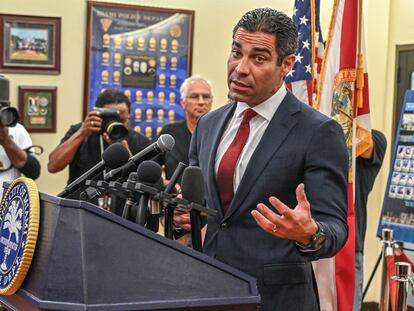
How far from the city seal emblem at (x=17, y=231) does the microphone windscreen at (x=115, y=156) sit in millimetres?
232

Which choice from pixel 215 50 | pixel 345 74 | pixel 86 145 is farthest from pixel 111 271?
pixel 215 50

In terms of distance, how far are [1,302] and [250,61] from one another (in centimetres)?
75

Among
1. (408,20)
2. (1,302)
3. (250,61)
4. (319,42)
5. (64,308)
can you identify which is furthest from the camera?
(408,20)

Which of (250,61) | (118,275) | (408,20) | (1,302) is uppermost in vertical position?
(408,20)

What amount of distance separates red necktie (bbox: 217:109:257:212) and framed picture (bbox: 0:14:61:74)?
3012 millimetres

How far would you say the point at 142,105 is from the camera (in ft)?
16.5

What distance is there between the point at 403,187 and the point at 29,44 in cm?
241

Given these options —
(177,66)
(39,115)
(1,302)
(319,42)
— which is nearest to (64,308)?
(1,302)

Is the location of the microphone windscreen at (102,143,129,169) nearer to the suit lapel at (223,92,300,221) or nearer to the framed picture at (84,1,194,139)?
the suit lapel at (223,92,300,221)

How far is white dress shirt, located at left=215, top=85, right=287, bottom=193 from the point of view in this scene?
5.90 ft

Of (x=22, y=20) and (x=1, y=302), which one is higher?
(x=22, y=20)

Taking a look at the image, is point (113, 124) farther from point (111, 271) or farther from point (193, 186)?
point (111, 271)

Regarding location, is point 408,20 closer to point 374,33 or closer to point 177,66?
point 374,33

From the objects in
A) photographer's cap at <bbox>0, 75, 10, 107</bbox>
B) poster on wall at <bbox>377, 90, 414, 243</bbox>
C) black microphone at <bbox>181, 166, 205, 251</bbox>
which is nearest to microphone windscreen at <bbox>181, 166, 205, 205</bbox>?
black microphone at <bbox>181, 166, 205, 251</bbox>
